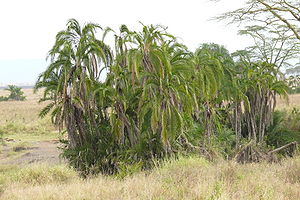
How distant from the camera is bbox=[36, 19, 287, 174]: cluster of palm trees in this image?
904cm

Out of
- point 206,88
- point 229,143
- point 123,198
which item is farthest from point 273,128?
point 123,198

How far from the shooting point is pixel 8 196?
5113 millimetres

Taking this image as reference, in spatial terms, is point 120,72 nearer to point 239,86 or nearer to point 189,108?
point 189,108

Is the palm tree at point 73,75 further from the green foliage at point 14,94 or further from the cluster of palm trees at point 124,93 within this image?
the green foliage at point 14,94

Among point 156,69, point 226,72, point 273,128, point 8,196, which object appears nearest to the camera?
point 8,196

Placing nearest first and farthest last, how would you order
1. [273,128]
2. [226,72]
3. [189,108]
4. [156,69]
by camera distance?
1. [156,69]
2. [189,108]
3. [226,72]
4. [273,128]

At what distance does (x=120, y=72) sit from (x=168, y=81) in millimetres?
1280

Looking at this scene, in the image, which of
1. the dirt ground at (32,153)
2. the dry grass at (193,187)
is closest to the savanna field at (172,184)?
the dry grass at (193,187)

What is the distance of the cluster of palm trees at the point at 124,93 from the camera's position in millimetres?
9039

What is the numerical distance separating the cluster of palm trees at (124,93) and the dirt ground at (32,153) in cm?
394

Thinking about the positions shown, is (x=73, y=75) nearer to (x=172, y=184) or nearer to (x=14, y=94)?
(x=172, y=184)

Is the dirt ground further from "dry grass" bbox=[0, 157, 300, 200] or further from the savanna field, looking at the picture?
"dry grass" bbox=[0, 157, 300, 200]

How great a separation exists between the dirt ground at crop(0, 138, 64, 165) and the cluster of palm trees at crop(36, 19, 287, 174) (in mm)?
3938

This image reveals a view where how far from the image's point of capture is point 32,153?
15.7 meters
